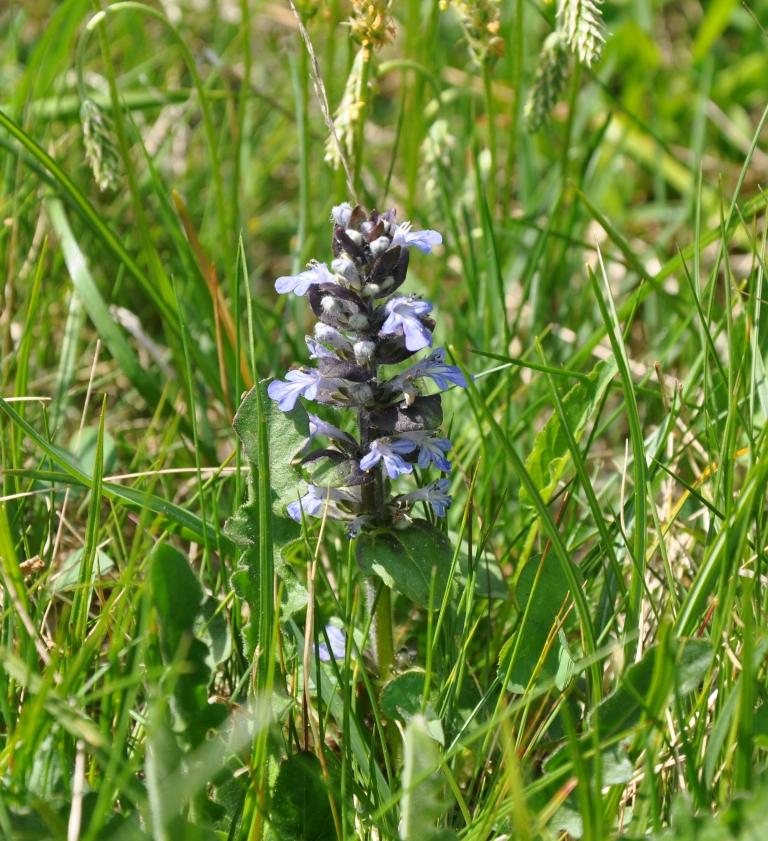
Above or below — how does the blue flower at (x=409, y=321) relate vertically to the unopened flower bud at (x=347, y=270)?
below

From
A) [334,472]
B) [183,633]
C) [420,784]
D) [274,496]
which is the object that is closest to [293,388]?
[334,472]

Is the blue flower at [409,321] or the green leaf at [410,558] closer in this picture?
the blue flower at [409,321]

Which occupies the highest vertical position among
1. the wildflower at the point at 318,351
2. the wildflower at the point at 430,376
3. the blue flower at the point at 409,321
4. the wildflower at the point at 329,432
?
the blue flower at the point at 409,321

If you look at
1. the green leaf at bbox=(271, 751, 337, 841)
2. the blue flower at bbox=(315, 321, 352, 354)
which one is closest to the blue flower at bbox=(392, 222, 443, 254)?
the blue flower at bbox=(315, 321, 352, 354)

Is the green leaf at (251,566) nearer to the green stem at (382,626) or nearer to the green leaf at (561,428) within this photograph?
the green stem at (382,626)

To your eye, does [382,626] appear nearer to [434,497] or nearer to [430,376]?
[434,497]

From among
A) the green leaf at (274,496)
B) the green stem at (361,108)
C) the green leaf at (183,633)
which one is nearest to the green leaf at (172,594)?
the green leaf at (183,633)

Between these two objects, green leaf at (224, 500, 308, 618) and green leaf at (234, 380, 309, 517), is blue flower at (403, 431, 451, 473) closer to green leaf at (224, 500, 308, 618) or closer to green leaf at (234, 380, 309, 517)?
green leaf at (234, 380, 309, 517)
